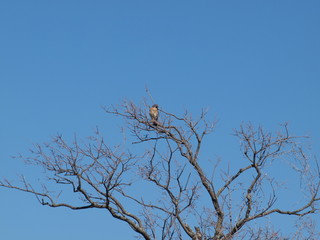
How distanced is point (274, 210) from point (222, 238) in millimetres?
1713

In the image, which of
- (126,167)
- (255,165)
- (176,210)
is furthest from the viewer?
(255,165)

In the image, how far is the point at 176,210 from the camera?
9156 mm

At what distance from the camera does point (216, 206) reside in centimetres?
1061

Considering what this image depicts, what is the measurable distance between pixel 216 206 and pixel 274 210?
3.18 feet

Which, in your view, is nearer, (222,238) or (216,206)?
(222,238)

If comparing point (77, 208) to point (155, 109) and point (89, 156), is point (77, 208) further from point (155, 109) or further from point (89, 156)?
point (155, 109)

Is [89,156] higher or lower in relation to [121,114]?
lower

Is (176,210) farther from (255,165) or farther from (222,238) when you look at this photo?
(255,165)

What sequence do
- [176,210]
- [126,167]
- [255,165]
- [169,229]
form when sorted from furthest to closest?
[255,165], [126,167], [176,210], [169,229]

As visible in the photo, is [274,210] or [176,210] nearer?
[176,210]

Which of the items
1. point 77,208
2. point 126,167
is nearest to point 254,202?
point 126,167

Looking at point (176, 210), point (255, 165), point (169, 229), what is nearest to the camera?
point (169, 229)

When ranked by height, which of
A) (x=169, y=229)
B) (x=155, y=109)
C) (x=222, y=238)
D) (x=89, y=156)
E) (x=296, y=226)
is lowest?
(x=169, y=229)

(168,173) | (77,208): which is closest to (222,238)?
(168,173)
